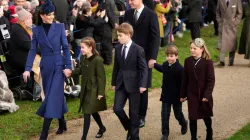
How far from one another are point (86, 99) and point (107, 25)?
5.69m

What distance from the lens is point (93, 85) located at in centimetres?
840

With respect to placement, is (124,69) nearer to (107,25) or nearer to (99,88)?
(99,88)

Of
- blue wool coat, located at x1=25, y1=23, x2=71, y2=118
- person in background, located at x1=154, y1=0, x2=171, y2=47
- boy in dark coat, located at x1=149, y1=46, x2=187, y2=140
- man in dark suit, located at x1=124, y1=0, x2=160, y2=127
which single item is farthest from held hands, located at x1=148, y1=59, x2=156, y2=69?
person in background, located at x1=154, y1=0, x2=171, y2=47

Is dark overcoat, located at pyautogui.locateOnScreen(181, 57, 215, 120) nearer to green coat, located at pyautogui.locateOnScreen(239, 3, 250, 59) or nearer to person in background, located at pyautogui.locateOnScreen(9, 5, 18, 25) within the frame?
person in background, located at pyautogui.locateOnScreen(9, 5, 18, 25)

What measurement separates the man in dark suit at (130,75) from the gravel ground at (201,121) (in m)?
0.57

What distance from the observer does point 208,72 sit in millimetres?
8008

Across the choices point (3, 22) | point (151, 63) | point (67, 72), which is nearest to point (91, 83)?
point (67, 72)

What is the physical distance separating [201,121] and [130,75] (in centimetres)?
184

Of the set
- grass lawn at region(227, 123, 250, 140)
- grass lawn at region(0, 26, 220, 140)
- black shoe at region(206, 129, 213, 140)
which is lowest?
grass lawn at region(0, 26, 220, 140)

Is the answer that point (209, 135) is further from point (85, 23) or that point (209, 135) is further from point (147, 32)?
point (85, 23)

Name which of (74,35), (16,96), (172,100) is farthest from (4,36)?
(172,100)

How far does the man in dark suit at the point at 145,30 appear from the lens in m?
8.97

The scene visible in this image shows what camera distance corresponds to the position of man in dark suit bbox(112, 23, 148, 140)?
26.9ft

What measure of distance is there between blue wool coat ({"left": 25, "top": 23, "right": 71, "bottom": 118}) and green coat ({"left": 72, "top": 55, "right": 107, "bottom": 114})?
0.94ft
